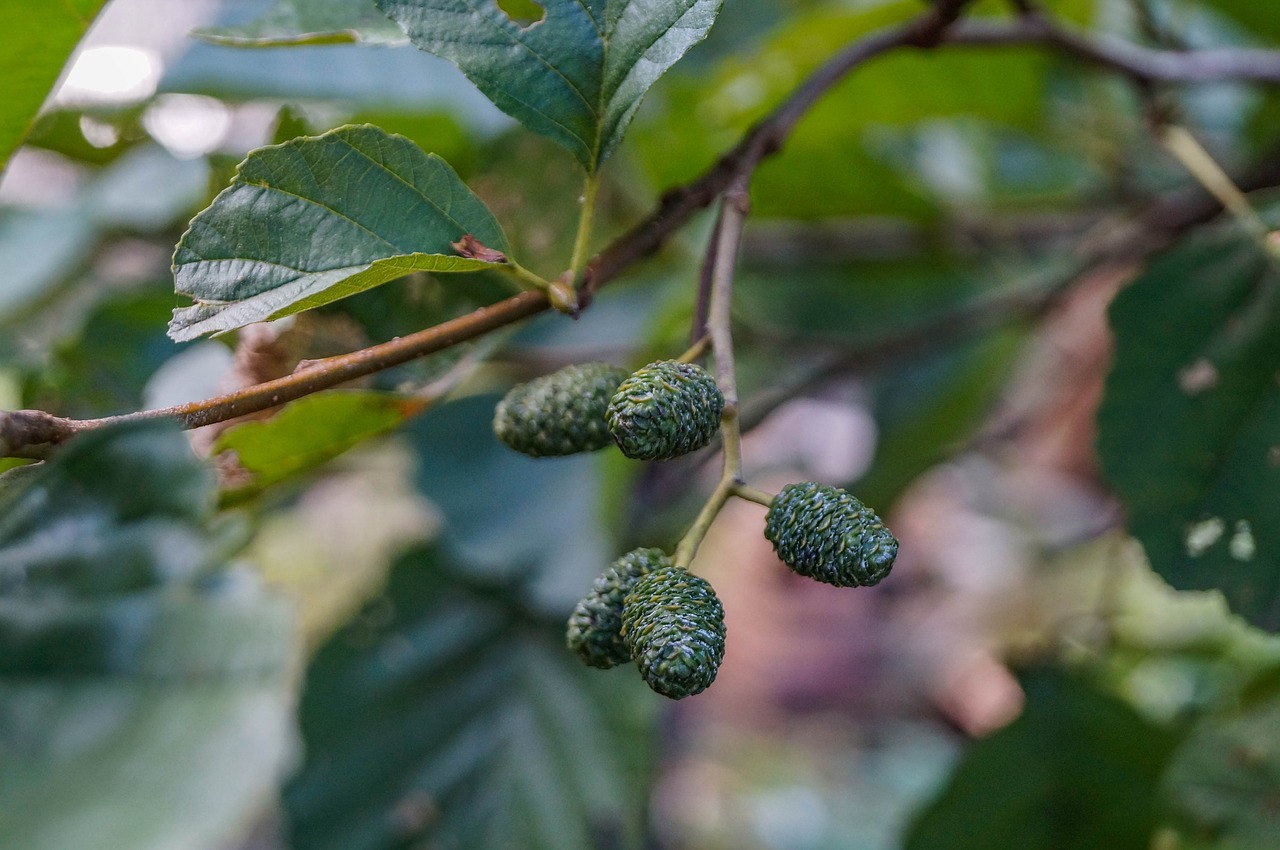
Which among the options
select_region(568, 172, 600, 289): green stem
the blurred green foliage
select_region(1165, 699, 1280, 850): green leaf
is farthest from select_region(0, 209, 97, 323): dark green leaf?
select_region(1165, 699, 1280, 850): green leaf

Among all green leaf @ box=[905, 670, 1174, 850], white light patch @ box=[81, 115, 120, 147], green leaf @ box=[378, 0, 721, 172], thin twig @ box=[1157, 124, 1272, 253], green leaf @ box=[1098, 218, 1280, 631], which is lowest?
green leaf @ box=[905, 670, 1174, 850]

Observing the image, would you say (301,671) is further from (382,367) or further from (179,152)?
(382,367)

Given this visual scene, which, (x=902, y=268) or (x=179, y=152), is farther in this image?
(x=902, y=268)

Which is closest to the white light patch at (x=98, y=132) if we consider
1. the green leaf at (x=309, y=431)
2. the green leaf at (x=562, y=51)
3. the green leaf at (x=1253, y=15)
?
the green leaf at (x=309, y=431)

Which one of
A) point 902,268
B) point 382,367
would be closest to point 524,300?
point 382,367

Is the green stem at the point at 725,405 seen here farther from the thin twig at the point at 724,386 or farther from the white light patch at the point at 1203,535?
the white light patch at the point at 1203,535

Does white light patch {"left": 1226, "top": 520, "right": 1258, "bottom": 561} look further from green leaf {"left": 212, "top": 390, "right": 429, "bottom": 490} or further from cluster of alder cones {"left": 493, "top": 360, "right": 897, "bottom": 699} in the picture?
green leaf {"left": 212, "top": 390, "right": 429, "bottom": 490}
